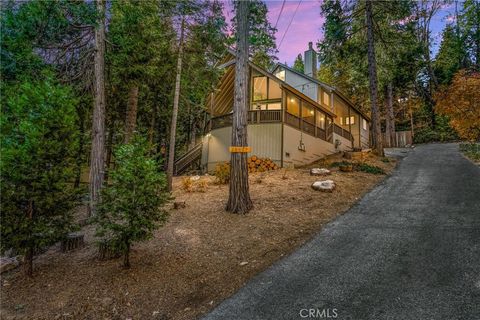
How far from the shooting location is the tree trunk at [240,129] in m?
7.52

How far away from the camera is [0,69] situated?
580 centimetres

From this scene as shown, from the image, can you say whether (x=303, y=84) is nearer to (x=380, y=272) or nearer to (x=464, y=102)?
(x=464, y=102)

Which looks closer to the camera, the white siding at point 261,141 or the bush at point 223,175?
the bush at point 223,175

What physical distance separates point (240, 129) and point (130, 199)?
3956mm

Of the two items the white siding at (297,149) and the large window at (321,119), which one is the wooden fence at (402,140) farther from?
the white siding at (297,149)

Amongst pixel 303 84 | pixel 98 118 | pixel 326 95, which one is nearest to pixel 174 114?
pixel 98 118

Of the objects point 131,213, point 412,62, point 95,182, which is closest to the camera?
point 131,213

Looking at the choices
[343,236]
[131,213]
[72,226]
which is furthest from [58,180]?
[343,236]

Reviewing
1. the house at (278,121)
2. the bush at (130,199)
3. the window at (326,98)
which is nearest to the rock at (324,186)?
the house at (278,121)

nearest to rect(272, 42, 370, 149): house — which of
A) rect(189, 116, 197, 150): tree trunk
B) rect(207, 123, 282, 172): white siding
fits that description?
rect(207, 123, 282, 172): white siding

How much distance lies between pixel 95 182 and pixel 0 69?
10.9 ft

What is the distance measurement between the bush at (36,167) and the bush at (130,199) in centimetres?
85

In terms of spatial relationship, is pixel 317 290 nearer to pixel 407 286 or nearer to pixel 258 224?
pixel 407 286

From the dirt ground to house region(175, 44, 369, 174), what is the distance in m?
7.62
